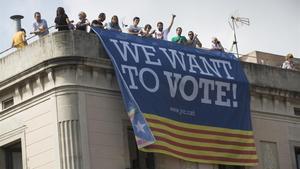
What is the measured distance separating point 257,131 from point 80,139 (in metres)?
8.38

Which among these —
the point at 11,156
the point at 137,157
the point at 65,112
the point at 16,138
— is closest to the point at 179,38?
the point at 137,157

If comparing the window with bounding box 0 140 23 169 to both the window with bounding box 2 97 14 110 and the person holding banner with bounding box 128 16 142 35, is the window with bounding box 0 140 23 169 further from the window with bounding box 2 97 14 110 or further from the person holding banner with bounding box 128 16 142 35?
the person holding banner with bounding box 128 16 142 35

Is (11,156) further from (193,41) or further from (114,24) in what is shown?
(193,41)

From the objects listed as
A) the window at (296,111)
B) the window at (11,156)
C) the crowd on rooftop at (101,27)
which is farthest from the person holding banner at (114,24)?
the window at (296,111)

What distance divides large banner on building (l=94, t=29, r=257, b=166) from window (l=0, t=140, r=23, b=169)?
4417 millimetres

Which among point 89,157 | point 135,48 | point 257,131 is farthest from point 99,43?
point 257,131

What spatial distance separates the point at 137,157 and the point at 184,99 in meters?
2.62

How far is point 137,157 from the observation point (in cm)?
4350

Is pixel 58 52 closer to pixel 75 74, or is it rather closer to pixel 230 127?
pixel 75 74

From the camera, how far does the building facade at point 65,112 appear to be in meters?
41.6

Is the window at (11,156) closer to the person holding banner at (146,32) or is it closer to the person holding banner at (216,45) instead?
the person holding banner at (146,32)

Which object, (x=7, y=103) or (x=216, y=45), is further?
→ (x=216, y=45)

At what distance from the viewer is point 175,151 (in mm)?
43531

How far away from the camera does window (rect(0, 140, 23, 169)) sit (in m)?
43.9
